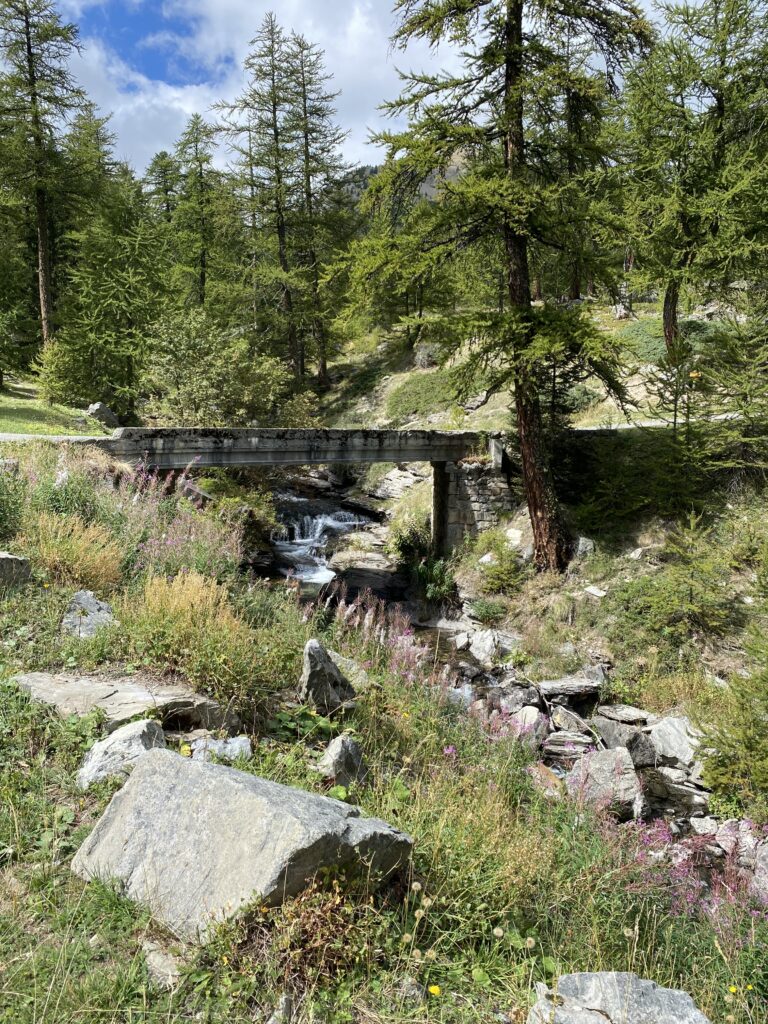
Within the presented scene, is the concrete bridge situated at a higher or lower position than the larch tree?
lower

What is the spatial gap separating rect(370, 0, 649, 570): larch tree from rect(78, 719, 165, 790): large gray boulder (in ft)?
30.7

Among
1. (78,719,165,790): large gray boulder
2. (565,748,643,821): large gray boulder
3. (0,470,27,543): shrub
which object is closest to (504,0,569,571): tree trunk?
(565,748,643,821): large gray boulder

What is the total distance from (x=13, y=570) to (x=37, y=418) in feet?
46.3

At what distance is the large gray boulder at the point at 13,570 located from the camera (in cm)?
A: 466

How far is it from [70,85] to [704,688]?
27717 mm

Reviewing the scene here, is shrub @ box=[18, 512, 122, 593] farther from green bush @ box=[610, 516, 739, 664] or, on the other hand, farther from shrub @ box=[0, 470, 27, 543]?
green bush @ box=[610, 516, 739, 664]

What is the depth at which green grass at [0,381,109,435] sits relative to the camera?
1427 cm

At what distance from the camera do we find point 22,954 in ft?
6.79

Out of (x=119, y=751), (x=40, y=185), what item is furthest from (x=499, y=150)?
(x=40, y=185)

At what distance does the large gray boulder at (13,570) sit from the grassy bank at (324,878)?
0.13 m

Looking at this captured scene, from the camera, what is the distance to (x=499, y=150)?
12367mm

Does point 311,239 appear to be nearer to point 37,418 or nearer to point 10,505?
point 37,418

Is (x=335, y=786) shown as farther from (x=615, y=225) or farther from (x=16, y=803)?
(x=615, y=225)

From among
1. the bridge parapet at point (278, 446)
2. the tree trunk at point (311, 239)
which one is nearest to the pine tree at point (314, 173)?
the tree trunk at point (311, 239)
